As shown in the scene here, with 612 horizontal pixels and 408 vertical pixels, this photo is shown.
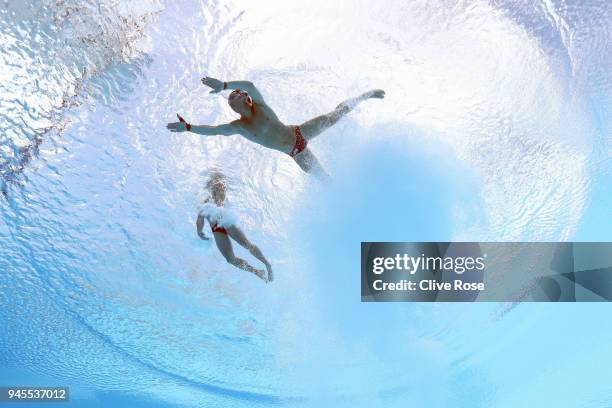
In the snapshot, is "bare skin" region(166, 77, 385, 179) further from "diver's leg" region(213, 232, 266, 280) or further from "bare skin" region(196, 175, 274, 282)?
"diver's leg" region(213, 232, 266, 280)

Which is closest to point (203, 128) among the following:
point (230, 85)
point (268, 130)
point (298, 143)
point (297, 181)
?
point (230, 85)

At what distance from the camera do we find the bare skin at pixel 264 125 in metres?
6.22

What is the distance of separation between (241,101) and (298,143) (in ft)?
3.70

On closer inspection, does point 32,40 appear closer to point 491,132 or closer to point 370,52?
point 370,52

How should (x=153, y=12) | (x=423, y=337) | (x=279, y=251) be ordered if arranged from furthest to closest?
(x=423, y=337), (x=279, y=251), (x=153, y=12)

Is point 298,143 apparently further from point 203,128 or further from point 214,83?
point 214,83

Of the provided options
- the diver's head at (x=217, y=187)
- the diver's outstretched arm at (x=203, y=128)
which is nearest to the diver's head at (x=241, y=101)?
the diver's outstretched arm at (x=203, y=128)

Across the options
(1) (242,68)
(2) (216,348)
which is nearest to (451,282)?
(1) (242,68)

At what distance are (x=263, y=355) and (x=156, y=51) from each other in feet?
31.8

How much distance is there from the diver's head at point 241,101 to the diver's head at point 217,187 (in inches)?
86.9

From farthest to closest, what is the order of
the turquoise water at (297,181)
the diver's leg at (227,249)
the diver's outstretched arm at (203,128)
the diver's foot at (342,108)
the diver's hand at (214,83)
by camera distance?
the turquoise water at (297,181)
the diver's leg at (227,249)
the diver's foot at (342,108)
the diver's outstretched arm at (203,128)
the diver's hand at (214,83)

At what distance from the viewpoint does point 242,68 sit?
→ 8.31 metres

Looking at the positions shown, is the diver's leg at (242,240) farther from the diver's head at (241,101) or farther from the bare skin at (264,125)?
the diver's head at (241,101)

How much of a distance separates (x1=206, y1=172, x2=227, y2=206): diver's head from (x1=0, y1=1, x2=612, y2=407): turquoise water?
262mm
